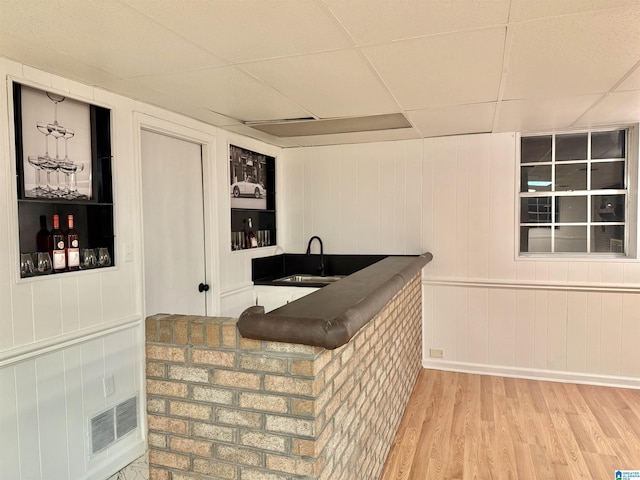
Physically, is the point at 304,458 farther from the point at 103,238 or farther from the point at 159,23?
the point at 103,238

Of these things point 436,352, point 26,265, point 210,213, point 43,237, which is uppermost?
point 210,213

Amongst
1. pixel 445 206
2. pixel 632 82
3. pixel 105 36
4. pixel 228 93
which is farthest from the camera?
pixel 445 206

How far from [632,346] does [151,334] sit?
4.02 m

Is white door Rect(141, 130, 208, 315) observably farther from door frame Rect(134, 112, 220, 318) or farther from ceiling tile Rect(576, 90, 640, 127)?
ceiling tile Rect(576, 90, 640, 127)

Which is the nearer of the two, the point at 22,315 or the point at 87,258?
the point at 22,315

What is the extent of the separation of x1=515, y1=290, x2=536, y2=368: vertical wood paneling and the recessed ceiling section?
1.92 meters

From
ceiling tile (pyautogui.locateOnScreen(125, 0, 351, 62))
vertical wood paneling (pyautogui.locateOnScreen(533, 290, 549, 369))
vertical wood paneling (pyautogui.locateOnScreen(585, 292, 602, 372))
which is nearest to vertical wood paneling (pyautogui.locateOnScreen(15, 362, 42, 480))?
ceiling tile (pyautogui.locateOnScreen(125, 0, 351, 62))

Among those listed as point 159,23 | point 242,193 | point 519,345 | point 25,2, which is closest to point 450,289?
point 519,345

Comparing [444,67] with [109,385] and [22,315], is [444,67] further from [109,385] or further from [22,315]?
[109,385]

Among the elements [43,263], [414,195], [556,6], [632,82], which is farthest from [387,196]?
[43,263]

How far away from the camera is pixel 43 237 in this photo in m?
2.31

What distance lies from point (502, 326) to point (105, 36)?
3.85 meters

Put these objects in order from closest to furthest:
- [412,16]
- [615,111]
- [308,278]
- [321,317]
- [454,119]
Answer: [321,317] → [412,16] → [615,111] → [454,119] → [308,278]

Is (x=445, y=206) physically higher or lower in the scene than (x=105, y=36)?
lower
